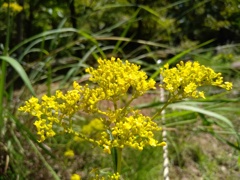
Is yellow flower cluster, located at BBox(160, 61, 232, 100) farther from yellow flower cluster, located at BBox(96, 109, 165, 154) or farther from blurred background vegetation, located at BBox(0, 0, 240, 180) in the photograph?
blurred background vegetation, located at BBox(0, 0, 240, 180)

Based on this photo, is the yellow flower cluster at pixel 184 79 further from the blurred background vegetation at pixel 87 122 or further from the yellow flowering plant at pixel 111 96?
the blurred background vegetation at pixel 87 122

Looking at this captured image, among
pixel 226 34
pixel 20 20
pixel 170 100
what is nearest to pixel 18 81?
pixel 20 20

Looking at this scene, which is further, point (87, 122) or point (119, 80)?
point (87, 122)

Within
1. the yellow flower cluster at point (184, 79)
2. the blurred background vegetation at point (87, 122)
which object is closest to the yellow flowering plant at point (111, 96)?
the yellow flower cluster at point (184, 79)

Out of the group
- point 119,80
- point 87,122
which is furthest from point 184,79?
point 87,122

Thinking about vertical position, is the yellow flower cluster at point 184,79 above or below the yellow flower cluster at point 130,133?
above

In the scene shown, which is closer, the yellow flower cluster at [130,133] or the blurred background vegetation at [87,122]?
the yellow flower cluster at [130,133]

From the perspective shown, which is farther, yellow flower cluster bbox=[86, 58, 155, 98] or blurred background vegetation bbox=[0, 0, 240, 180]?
blurred background vegetation bbox=[0, 0, 240, 180]

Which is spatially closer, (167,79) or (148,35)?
(167,79)

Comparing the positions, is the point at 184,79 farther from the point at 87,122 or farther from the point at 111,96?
the point at 87,122

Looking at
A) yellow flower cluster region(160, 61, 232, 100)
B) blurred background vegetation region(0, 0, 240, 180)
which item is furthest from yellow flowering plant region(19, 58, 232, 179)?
blurred background vegetation region(0, 0, 240, 180)

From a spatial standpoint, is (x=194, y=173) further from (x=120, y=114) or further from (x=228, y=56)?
(x=228, y=56)
